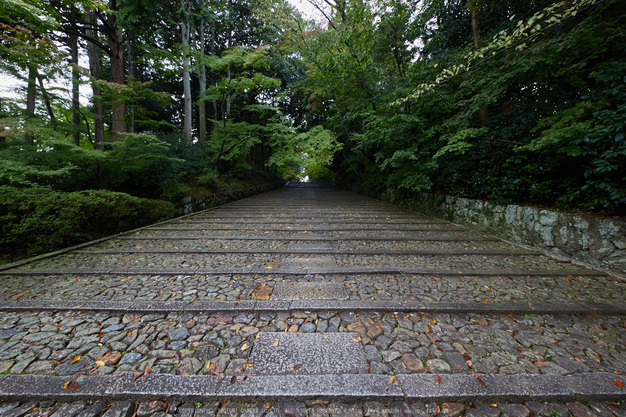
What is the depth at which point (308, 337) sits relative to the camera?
1.83 m

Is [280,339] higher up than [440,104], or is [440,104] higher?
[440,104]

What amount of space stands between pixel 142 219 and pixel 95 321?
13.7ft

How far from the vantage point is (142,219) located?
17.8ft

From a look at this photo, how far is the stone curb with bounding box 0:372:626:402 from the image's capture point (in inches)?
52.0

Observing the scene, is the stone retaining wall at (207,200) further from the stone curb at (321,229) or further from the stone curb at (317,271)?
the stone curb at (317,271)

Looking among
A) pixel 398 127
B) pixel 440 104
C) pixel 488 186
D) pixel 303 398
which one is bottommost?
pixel 303 398

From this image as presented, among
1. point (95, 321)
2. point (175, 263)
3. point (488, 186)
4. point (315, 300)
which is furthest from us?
point (488, 186)

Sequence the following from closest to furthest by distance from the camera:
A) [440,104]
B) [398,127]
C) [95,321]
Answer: [95,321]
[440,104]
[398,127]

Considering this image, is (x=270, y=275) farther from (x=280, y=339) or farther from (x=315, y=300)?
(x=280, y=339)

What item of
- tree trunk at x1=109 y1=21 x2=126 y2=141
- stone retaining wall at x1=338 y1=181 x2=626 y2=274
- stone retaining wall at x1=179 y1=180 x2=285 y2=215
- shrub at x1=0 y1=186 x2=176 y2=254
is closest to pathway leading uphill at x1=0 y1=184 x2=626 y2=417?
stone retaining wall at x1=338 y1=181 x2=626 y2=274

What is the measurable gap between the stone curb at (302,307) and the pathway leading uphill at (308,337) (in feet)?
0.05

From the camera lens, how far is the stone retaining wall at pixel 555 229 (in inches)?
121

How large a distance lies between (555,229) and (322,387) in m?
4.67

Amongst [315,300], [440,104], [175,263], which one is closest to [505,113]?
[440,104]
